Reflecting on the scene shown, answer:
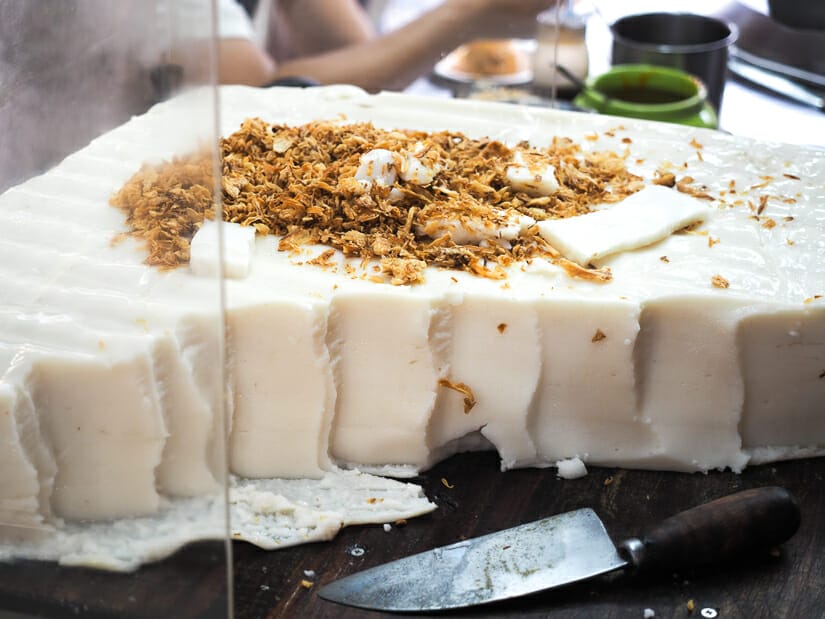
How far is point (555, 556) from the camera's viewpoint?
69.7 inches

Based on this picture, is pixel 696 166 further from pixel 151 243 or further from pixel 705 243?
pixel 151 243

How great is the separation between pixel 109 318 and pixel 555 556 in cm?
85

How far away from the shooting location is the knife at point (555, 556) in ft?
5.66

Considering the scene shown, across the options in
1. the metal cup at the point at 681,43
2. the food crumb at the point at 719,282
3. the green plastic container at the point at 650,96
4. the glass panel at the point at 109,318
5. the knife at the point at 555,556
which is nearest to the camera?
the glass panel at the point at 109,318

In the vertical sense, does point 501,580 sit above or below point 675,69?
below

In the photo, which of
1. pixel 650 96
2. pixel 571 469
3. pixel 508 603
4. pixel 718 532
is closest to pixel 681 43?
pixel 650 96

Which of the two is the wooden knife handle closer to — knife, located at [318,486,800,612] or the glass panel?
knife, located at [318,486,800,612]

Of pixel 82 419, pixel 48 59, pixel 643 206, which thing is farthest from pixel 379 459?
pixel 48 59

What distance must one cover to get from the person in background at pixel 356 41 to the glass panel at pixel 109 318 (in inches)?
45.4

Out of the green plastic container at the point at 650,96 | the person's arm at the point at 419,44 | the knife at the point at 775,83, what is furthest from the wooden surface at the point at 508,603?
the knife at the point at 775,83

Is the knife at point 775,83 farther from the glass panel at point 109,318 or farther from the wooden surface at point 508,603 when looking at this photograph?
the glass panel at point 109,318

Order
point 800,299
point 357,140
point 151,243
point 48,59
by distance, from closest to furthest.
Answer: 1. point 151,243
2. point 48,59
3. point 800,299
4. point 357,140

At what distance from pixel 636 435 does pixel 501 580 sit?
1.60 feet

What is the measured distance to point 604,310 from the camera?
6.35 feet
